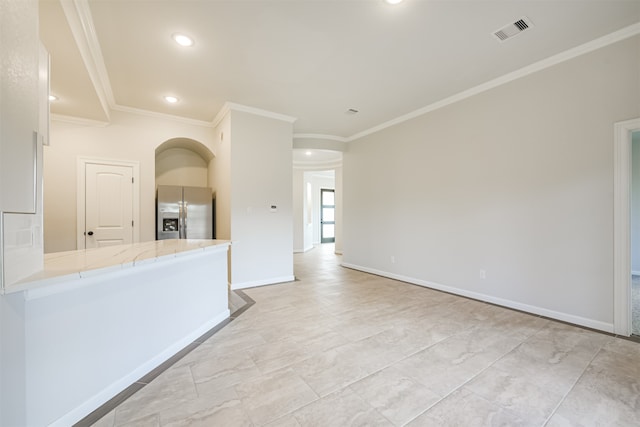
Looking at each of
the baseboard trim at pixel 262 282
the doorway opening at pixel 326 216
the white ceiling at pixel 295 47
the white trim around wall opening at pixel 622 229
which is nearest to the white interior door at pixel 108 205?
the white ceiling at pixel 295 47

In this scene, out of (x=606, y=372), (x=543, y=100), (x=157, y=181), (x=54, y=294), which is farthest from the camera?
(x=157, y=181)

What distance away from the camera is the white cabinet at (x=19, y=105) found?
3.73ft

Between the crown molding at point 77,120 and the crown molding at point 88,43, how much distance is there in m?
0.68

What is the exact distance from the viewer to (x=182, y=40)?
2781 mm

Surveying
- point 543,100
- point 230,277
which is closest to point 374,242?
point 230,277

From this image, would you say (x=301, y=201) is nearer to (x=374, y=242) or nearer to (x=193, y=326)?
(x=374, y=242)

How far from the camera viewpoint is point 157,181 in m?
5.44

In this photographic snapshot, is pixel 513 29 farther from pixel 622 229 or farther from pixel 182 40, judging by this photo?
pixel 182 40

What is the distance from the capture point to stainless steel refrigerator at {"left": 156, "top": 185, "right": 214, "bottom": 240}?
4730 mm

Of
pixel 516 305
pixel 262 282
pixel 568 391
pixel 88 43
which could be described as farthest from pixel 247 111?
pixel 568 391

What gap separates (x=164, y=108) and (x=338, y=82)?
9.72 ft

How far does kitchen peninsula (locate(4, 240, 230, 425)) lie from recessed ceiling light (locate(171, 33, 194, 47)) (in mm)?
2136

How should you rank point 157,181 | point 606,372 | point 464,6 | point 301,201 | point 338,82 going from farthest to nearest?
point 301,201, point 157,181, point 338,82, point 464,6, point 606,372

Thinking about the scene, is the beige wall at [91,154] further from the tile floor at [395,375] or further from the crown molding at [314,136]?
the tile floor at [395,375]
